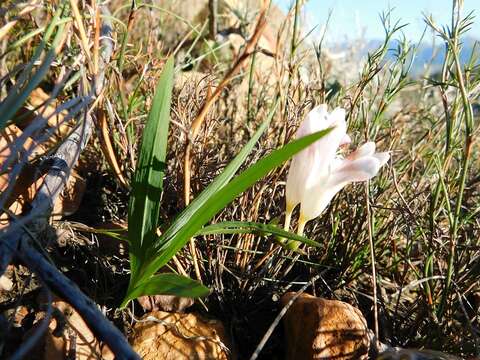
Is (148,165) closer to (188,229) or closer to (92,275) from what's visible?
(188,229)

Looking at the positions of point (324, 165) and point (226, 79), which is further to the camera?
point (324, 165)

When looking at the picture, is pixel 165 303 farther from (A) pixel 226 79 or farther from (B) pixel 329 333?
(A) pixel 226 79

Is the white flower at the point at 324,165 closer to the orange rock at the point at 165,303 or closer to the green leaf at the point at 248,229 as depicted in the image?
the green leaf at the point at 248,229

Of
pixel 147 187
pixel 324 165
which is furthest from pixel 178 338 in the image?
pixel 324 165

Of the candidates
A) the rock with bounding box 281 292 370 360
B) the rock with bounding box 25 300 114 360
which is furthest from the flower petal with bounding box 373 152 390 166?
the rock with bounding box 25 300 114 360

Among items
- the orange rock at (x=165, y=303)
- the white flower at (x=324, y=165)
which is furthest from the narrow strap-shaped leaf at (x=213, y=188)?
the orange rock at (x=165, y=303)

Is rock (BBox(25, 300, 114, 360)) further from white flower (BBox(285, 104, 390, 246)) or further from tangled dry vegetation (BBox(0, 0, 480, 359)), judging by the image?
white flower (BBox(285, 104, 390, 246))

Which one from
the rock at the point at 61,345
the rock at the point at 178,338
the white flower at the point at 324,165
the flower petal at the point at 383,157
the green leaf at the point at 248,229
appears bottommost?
the rock at the point at 61,345
